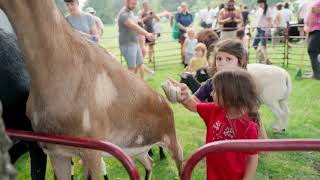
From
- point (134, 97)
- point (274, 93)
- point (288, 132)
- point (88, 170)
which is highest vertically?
point (134, 97)

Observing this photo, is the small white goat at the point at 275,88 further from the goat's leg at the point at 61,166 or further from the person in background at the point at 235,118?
the goat's leg at the point at 61,166

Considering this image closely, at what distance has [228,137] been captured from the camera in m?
2.63

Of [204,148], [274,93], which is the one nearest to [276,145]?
[204,148]

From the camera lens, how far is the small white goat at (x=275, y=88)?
5.67m

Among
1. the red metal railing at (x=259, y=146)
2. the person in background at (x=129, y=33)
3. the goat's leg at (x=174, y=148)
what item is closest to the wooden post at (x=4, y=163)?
the red metal railing at (x=259, y=146)

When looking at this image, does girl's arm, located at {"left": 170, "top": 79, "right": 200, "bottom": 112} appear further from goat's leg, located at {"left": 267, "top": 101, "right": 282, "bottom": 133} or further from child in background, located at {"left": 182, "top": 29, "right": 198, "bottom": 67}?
child in background, located at {"left": 182, "top": 29, "right": 198, "bottom": 67}

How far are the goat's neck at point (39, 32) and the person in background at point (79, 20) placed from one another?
3995mm

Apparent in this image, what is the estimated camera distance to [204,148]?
1.81 meters

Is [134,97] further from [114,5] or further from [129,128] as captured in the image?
[114,5]

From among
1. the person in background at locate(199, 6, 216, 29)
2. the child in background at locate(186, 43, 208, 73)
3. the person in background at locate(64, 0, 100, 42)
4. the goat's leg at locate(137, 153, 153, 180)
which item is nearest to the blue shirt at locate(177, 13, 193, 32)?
the person in background at locate(199, 6, 216, 29)

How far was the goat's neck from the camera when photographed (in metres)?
2.33

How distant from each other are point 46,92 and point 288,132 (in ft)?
14.1

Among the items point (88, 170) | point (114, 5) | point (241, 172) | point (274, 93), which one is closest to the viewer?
point (241, 172)

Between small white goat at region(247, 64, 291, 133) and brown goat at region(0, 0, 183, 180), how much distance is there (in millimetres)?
2785
